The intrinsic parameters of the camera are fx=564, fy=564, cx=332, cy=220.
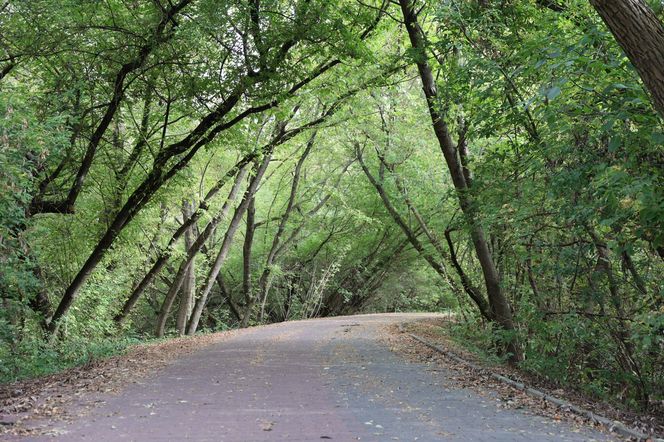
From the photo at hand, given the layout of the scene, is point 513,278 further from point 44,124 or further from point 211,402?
point 44,124

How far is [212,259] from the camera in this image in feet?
79.0

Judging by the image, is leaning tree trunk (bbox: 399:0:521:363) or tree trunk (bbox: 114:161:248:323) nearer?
leaning tree trunk (bbox: 399:0:521:363)

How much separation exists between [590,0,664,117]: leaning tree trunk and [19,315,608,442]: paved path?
3371 mm

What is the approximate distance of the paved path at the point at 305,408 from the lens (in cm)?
557

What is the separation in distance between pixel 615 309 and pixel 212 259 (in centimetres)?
1826

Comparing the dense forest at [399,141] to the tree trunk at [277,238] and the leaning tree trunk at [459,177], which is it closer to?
the leaning tree trunk at [459,177]

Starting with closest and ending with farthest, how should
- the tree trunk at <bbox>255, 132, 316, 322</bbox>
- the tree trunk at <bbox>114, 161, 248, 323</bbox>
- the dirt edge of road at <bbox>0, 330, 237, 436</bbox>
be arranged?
the dirt edge of road at <bbox>0, 330, 237, 436</bbox>, the tree trunk at <bbox>114, 161, 248, 323</bbox>, the tree trunk at <bbox>255, 132, 316, 322</bbox>

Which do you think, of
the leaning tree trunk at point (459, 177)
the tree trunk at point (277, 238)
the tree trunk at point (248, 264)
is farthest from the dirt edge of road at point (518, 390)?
the tree trunk at point (277, 238)

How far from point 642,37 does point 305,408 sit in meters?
5.15

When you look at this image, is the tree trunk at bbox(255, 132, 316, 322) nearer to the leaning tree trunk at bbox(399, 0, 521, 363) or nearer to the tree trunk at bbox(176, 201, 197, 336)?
the tree trunk at bbox(176, 201, 197, 336)

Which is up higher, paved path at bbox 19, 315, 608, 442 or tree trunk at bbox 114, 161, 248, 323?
tree trunk at bbox 114, 161, 248, 323

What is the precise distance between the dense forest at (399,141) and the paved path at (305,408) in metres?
1.99

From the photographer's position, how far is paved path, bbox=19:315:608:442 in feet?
18.3

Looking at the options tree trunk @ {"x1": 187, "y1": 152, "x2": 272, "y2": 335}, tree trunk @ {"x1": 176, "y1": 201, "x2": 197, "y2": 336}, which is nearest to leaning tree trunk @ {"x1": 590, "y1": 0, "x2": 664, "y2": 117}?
tree trunk @ {"x1": 187, "y1": 152, "x2": 272, "y2": 335}
